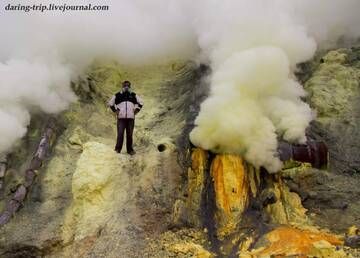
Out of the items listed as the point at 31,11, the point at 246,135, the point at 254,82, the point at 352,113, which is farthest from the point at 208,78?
the point at 31,11

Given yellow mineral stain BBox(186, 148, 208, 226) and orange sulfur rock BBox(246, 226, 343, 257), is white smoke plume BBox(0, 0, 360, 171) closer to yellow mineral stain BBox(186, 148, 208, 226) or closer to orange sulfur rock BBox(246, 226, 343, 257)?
yellow mineral stain BBox(186, 148, 208, 226)

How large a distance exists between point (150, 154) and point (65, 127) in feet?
6.28

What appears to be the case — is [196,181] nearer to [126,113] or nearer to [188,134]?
[188,134]

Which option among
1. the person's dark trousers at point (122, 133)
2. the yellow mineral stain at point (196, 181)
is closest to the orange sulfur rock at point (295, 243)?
the yellow mineral stain at point (196, 181)

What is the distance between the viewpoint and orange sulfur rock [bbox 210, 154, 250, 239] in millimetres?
8094

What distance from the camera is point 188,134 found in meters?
9.34

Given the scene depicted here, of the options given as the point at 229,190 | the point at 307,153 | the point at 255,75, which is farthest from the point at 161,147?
the point at 307,153

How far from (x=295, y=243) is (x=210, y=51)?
4.52 m

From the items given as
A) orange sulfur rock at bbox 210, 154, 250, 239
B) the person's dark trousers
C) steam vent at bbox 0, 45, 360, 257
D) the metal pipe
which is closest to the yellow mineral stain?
steam vent at bbox 0, 45, 360, 257

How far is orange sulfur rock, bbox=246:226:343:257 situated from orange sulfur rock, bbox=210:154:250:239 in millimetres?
649

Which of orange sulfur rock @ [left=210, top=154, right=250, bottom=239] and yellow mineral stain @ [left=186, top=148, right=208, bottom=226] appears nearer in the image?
orange sulfur rock @ [left=210, top=154, right=250, bottom=239]

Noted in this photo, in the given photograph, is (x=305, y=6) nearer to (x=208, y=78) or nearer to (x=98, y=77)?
(x=208, y=78)

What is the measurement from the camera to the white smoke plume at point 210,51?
878cm

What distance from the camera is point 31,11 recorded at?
11898mm
